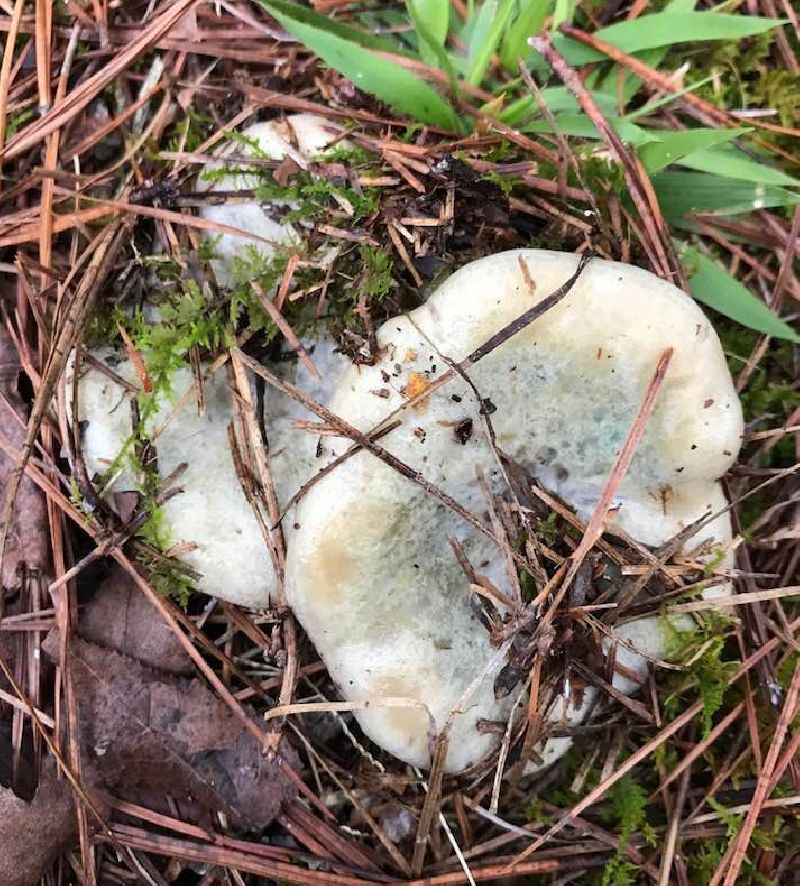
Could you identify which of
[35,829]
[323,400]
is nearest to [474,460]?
Result: [323,400]

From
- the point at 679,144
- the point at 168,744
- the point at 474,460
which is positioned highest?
the point at 679,144

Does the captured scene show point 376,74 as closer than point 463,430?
No

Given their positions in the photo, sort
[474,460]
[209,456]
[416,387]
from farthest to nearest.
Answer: [209,456] < [474,460] < [416,387]

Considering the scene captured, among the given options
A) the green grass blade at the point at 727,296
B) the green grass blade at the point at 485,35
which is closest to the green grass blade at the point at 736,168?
the green grass blade at the point at 727,296

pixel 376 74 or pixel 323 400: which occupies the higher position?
pixel 376 74

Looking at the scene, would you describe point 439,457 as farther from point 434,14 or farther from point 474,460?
point 434,14

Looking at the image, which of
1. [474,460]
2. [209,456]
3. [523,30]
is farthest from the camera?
[209,456]

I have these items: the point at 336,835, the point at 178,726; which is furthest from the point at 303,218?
the point at 336,835
